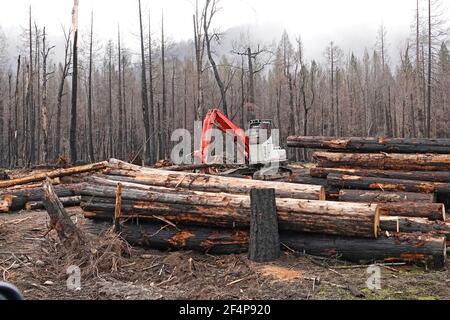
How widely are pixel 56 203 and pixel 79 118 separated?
49439mm

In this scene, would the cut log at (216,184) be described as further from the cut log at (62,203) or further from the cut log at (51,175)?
the cut log at (51,175)

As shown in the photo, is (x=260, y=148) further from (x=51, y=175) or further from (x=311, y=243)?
(x=311, y=243)

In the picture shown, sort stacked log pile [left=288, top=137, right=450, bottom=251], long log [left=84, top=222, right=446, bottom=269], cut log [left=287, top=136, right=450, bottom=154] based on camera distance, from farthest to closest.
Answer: cut log [left=287, top=136, right=450, bottom=154], stacked log pile [left=288, top=137, right=450, bottom=251], long log [left=84, top=222, right=446, bottom=269]

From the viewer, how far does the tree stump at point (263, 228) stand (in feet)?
21.5

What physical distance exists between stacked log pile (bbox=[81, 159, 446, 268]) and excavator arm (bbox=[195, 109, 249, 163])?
637cm

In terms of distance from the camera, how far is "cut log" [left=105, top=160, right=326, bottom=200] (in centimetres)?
763

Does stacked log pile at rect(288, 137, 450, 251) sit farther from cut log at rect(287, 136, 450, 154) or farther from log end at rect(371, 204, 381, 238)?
log end at rect(371, 204, 381, 238)

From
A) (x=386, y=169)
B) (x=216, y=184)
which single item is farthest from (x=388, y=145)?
(x=216, y=184)

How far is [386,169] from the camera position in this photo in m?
12.0

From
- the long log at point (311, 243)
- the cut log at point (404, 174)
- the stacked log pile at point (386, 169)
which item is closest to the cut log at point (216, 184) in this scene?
the long log at point (311, 243)

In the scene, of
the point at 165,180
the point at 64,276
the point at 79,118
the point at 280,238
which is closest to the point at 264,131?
the point at 165,180

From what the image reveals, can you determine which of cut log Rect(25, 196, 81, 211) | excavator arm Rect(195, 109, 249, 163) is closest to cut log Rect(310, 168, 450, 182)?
excavator arm Rect(195, 109, 249, 163)

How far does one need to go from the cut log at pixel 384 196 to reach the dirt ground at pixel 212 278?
4.44 meters
